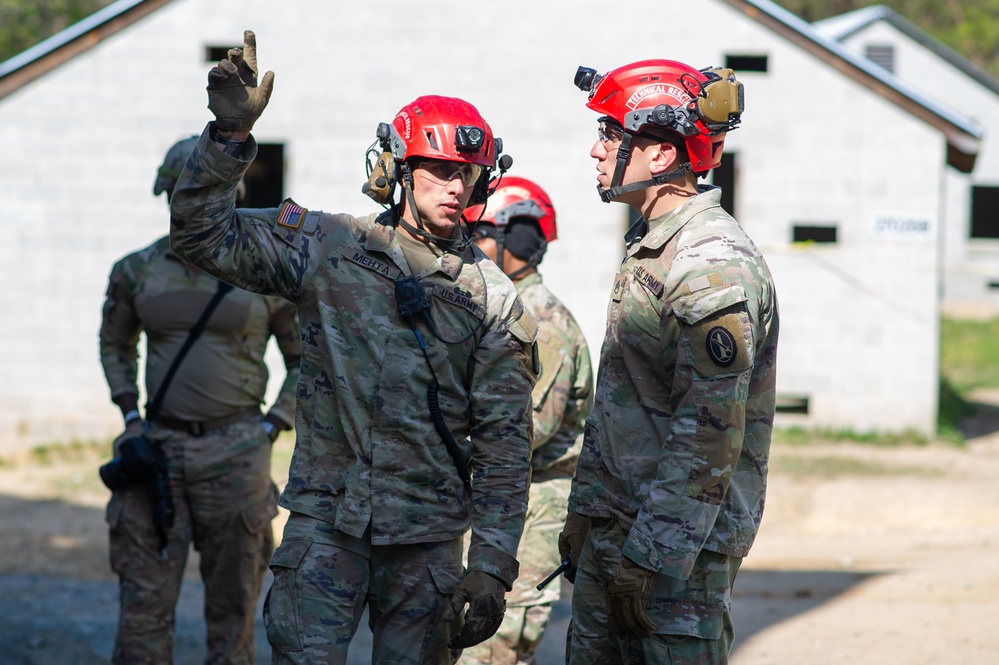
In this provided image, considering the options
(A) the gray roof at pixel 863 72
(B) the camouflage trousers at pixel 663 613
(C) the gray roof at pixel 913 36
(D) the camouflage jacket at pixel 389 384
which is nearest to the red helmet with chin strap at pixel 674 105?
(D) the camouflage jacket at pixel 389 384

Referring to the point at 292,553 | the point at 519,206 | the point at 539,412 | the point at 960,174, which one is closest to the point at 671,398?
the point at 292,553

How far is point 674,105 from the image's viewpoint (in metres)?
3.51

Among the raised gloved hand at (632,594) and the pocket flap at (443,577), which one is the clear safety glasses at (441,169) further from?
the raised gloved hand at (632,594)

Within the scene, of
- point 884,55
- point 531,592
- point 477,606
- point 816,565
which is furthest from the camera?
point 884,55

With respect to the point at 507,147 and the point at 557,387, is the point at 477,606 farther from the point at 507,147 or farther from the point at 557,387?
the point at 507,147

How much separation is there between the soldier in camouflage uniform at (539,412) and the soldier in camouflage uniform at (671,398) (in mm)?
1104

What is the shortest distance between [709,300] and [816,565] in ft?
21.9

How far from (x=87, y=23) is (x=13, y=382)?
417 centimetres

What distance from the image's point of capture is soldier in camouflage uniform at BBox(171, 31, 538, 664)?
3514mm

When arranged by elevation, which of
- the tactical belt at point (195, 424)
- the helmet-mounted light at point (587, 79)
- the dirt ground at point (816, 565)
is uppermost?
the helmet-mounted light at point (587, 79)

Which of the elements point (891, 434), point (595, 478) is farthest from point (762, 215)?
point (595, 478)

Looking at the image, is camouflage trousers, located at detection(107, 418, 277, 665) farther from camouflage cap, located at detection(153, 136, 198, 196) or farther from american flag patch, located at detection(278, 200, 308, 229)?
american flag patch, located at detection(278, 200, 308, 229)

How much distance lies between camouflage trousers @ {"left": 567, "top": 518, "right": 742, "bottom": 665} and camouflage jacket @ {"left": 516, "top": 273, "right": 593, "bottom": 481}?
1278 millimetres

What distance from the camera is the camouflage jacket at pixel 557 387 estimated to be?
16.0 ft
